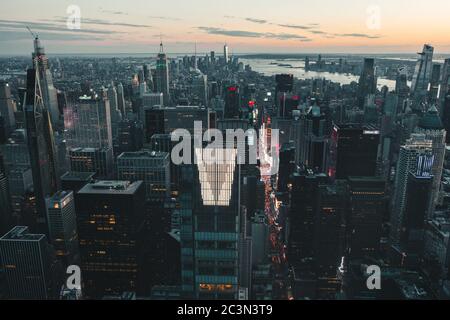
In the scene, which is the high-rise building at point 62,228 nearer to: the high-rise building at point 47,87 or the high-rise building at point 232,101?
the high-rise building at point 47,87

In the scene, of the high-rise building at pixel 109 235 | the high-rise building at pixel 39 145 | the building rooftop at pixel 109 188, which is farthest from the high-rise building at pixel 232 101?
the building rooftop at pixel 109 188

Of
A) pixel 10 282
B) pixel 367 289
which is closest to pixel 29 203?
pixel 10 282

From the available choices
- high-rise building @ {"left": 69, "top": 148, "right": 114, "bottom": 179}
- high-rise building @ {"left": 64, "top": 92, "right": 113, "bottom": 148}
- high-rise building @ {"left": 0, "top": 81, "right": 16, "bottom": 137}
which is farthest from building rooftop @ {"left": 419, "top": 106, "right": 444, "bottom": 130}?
high-rise building @ {"left": 0, "top": 81, "right": 16, "bottom": 137}

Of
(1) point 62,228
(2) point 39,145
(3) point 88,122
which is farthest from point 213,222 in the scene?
(3) point 88,122

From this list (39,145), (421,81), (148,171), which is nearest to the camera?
(39,145)

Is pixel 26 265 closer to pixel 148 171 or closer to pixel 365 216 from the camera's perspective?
pixel 148 171
